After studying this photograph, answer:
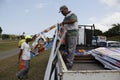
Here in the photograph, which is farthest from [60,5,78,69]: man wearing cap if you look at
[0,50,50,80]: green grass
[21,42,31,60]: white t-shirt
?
[0,50,50,80]: green grass

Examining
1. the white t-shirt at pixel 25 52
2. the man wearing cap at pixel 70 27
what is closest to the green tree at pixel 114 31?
the white t-shirt at pixel 25 52

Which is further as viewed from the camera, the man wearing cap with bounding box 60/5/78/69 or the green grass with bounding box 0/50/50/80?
the green grass with bounding box 0/50/50/80

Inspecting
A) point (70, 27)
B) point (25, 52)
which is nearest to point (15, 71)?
point (25, 52)

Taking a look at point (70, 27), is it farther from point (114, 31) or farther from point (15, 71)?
point (114, 31)

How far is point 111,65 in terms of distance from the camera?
5.77 metres

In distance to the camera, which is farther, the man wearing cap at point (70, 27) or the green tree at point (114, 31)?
the green tree at point (114, 31)

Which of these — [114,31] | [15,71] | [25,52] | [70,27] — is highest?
[114,31]

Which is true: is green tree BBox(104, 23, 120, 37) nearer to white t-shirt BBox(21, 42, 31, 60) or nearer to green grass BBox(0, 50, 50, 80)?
green grass BBox(0, 50, 50, 80)

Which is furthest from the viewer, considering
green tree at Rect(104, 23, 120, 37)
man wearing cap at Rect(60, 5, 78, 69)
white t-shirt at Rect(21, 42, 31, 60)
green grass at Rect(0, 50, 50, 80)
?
green tree at Rect(104, 23, 120, 37)

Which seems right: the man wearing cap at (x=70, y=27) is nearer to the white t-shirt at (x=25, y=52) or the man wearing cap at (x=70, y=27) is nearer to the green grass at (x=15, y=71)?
the white t-shirt at (x=25, y=52)

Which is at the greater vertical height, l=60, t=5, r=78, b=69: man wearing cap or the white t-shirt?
l=60, t=5, r=78, b=69: man wearing cap

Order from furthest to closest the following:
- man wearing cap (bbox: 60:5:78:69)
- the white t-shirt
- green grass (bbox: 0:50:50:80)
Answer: green grass (bbox: 0:50:50:80), the white t-shirt, man wearing cap (bbox: 60:5:78:69)

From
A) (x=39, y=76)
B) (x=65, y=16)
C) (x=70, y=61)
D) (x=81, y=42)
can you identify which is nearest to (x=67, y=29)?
(x=65, y=16)

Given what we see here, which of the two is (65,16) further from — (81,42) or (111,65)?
(81,42)
